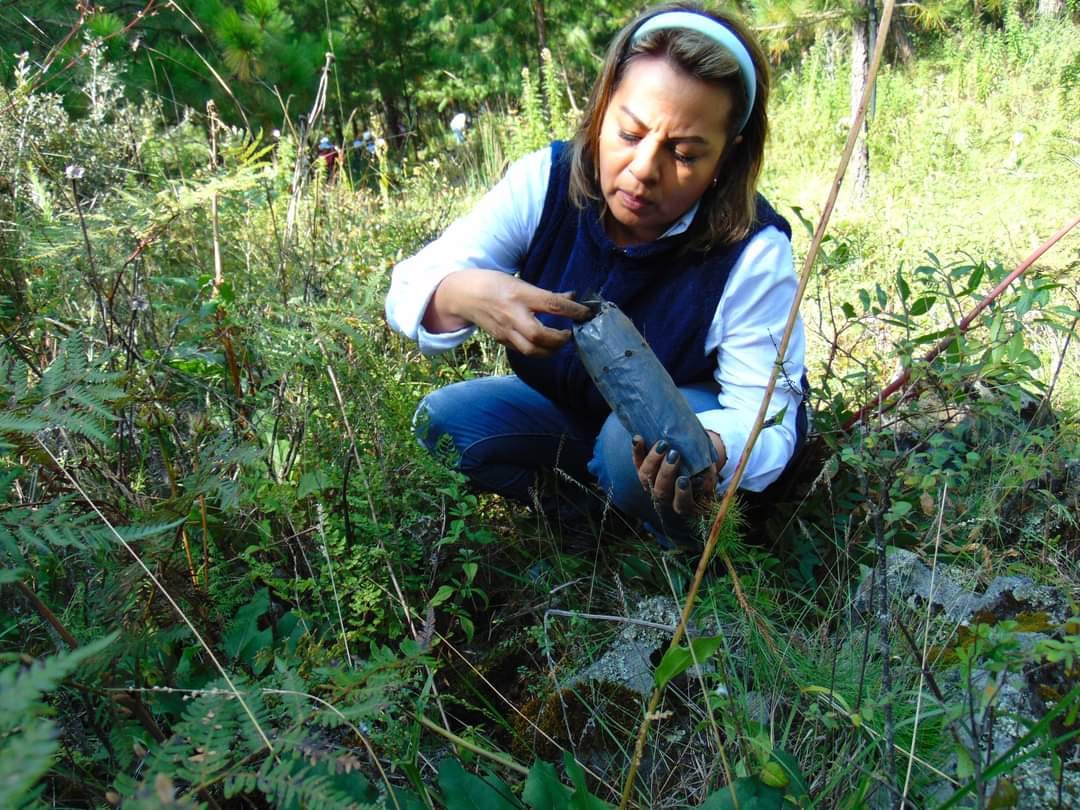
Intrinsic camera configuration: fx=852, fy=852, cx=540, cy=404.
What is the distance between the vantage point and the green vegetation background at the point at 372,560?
47.1 inches

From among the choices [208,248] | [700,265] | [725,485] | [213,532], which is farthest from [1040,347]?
Result: [208,248]

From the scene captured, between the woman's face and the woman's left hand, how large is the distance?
602mm

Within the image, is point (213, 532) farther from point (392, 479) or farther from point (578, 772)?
point (578, 772)

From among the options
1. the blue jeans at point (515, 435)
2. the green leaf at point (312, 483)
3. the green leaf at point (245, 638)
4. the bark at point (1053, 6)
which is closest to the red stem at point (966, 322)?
the blue jeans at point (515, 435)

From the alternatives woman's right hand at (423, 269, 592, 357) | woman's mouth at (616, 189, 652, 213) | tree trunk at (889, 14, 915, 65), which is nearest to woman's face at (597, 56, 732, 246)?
woman's mouth at (616, 189, 652, 213)

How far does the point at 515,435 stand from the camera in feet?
7.53

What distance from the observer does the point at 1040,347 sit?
2.82 metres

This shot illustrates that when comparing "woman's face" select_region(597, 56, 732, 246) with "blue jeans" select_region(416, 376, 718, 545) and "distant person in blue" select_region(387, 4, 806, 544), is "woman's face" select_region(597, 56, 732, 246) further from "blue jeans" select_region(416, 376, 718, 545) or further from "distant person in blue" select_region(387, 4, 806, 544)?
"blue jeans" select_region(416, 376, 718, 545)

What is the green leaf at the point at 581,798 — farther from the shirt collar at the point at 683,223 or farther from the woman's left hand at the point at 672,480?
the shirt collar at the point at 683,223

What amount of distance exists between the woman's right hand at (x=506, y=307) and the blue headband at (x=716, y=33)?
25.1 inches

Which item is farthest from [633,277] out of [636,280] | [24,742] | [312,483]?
[24,742]

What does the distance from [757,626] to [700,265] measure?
939mm

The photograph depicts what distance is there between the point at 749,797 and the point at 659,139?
50.0 inches

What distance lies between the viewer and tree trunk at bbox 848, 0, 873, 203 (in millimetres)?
5137
